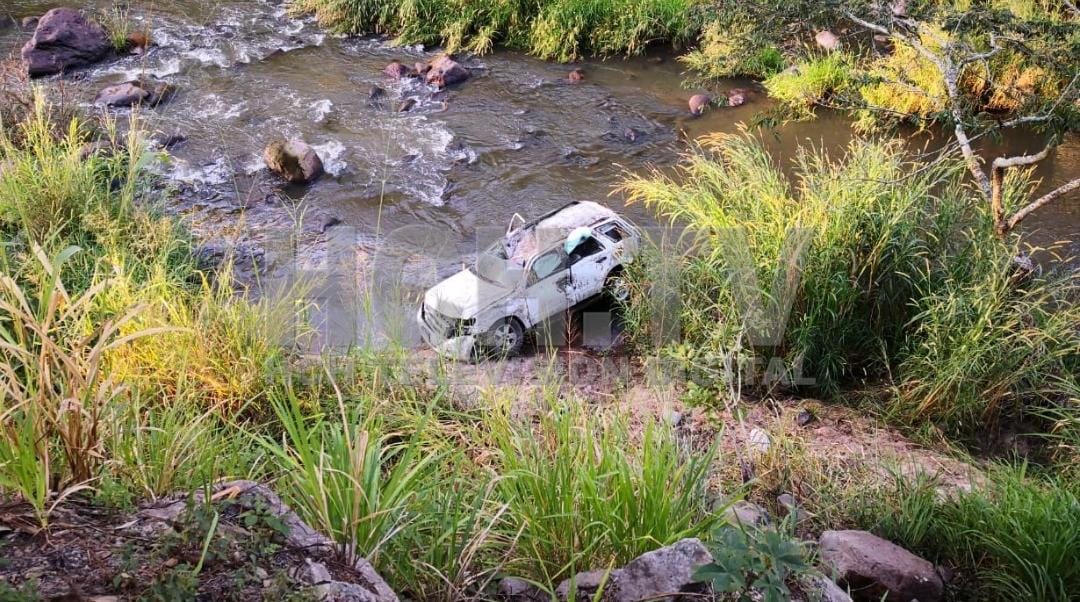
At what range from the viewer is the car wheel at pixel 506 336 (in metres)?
6.62

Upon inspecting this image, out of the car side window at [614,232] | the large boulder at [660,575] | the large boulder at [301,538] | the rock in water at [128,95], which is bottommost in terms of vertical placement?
the car side window at [614,232]

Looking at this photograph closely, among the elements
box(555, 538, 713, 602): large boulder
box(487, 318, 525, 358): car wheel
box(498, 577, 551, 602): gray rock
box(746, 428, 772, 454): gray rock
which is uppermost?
box(555, 538, 713, 602): large boulder

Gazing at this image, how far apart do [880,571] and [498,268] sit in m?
4.43

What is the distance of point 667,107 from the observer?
37.5 feet

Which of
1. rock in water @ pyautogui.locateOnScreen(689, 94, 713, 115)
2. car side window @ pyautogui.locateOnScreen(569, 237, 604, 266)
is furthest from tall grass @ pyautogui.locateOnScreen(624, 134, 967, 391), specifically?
rock in water @ pyautogui.locateOnScreen(689, 94, 713, 115)

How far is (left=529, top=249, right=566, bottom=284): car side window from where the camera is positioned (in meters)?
6.94

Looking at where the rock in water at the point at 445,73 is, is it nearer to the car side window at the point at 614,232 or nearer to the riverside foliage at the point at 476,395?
the riverside foliage at the point at 476,395

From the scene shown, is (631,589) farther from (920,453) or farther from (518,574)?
(920,453)

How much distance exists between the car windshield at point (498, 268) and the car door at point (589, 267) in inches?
18.2

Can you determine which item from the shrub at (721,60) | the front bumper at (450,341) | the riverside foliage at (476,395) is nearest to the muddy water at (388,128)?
the shrub at (721,60)

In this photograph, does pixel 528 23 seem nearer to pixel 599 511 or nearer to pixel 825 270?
pixel 825 270

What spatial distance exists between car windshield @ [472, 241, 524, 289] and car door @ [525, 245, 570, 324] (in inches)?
5.4

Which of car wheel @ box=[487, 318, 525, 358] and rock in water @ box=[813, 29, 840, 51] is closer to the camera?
car wheel @ box=[487, 318, 525, 358]

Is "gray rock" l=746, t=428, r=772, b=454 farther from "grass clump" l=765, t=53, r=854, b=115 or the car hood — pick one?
"grass clump" l=765, t=53, r=854, b=115
